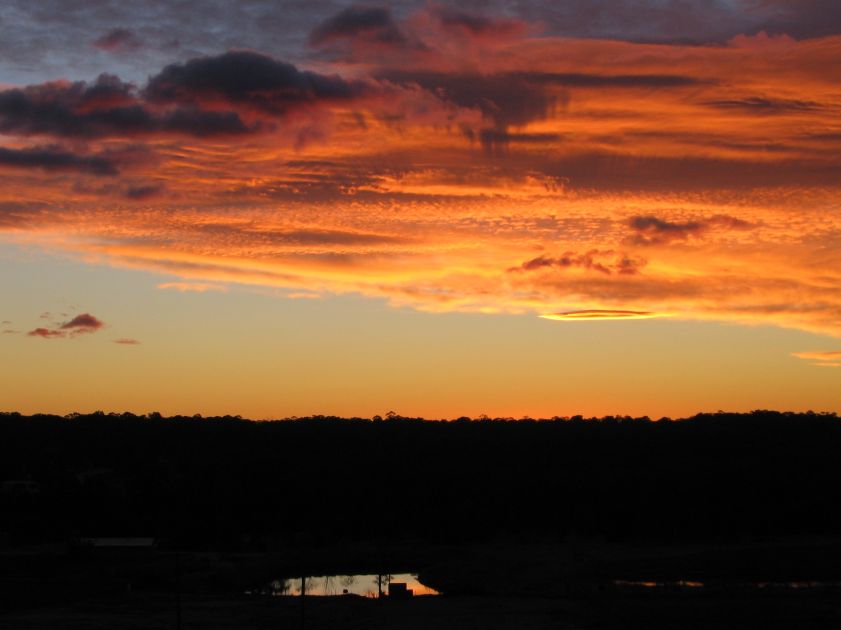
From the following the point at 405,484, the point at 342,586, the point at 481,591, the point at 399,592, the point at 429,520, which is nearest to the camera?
the point at 399,592

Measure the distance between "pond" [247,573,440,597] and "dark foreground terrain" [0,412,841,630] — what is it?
103 cm

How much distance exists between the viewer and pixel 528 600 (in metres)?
54.9

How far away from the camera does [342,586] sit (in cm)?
6638

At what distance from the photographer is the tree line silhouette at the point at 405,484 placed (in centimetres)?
8738

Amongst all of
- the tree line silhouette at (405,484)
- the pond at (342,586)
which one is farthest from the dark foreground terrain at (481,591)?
the tree line silhouette at (405,484)

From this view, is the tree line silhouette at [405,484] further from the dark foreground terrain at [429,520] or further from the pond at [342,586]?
the pond at [342,586]

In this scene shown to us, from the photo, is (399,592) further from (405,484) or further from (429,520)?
(405,484)

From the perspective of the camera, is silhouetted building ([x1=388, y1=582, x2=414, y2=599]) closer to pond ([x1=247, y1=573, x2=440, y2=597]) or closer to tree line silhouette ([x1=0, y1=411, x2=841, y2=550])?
pond ([x1=247, y1=573, x2=440, y2=597])

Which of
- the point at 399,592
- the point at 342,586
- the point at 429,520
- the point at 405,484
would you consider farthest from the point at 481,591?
the point at 405,484

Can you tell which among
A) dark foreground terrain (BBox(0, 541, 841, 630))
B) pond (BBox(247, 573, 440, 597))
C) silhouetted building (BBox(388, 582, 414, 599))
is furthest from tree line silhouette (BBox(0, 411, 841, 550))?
silhouetted building (BBox(388, 582, 414, 599))

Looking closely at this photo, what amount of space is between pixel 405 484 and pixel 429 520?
10.8 meters

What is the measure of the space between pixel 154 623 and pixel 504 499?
182 ft

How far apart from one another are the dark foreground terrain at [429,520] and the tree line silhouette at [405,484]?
29cm

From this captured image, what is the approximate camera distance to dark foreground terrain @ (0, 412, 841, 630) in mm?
50531
